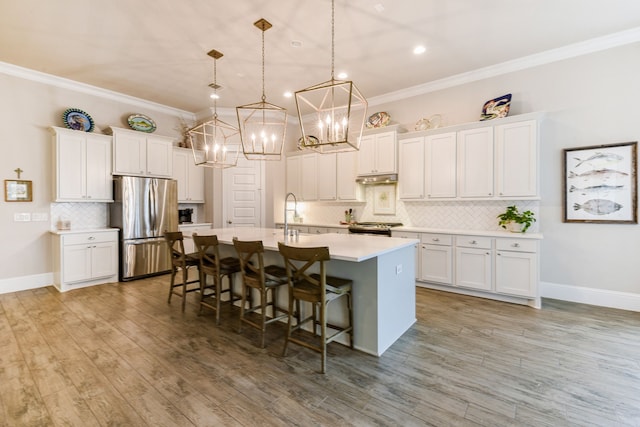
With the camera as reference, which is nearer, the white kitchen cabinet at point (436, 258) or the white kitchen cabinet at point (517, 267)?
the white kitchen cabinet at point (517, 267)

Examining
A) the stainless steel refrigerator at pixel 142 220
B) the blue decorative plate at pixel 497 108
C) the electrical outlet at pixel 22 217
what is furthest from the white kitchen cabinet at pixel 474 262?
the electrical outlet at pixel 22 217

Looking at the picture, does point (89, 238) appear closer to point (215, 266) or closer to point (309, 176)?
point (215, 266)

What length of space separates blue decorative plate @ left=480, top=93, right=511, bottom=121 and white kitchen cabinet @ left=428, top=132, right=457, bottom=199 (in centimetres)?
51

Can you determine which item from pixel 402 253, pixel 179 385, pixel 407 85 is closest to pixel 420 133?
pixel 407 85

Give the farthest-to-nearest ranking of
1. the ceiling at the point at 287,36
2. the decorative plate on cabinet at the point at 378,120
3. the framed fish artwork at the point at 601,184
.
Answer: the decorative plate on cabinet at the point at 378,120 → the framed fish artwork at the point at 601,184 → the ceiling at the point at 287,36

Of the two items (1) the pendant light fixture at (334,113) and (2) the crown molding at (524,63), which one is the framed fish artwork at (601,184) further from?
(1) the pendant light fixture at (334,113)

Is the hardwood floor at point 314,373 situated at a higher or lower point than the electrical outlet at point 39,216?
lower

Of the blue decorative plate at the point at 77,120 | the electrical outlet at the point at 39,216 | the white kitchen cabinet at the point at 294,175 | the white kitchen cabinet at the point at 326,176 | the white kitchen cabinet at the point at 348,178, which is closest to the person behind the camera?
the electrical outlet at the point at 39,216

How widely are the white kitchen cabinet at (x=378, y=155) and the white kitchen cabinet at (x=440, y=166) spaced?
0.57 m

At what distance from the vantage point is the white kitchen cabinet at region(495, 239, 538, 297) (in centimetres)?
379

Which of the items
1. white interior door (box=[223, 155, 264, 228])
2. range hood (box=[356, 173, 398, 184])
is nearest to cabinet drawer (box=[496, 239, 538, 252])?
range hood (box=[356, 173, 398, 184])

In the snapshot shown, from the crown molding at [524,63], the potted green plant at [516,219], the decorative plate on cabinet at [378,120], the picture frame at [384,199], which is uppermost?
the crown molding at [524,63]

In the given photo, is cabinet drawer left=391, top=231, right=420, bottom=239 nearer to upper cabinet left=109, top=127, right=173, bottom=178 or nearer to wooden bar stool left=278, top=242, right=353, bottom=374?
wooden bar stool left=278, top=242, right=353, bottom=374

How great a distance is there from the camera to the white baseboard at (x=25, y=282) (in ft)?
14.9
